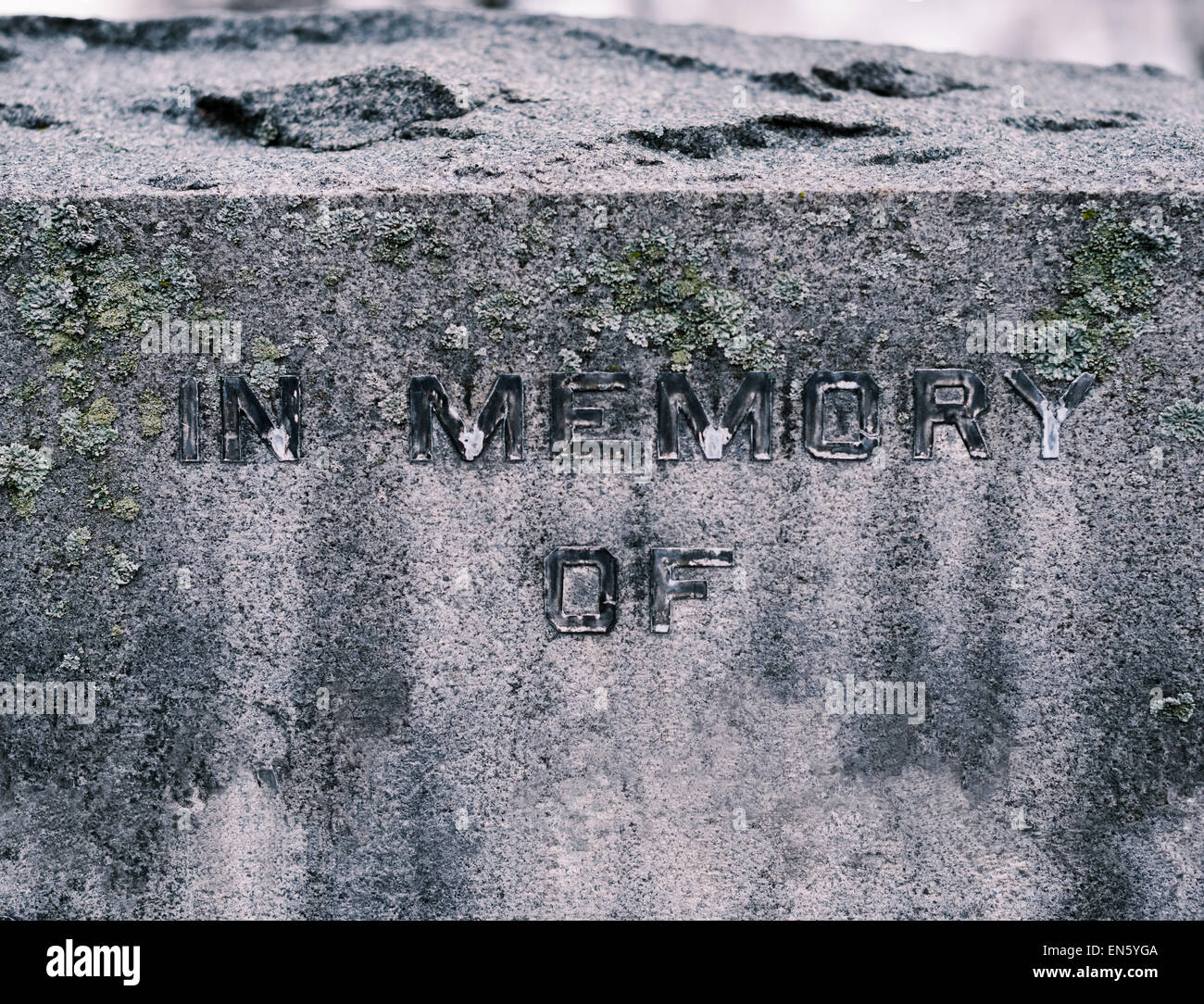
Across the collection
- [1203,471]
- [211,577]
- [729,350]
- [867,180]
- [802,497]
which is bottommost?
[211,577]

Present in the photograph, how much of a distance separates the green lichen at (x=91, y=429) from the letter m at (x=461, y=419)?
0.76m

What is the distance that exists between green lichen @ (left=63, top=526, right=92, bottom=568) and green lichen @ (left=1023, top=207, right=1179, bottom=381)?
241 cm

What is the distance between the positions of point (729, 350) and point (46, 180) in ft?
5.91

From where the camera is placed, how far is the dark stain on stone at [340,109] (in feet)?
7.51

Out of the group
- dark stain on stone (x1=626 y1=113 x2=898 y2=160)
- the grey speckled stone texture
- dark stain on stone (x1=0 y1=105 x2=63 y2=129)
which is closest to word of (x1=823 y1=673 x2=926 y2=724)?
the grey speckled stone texture

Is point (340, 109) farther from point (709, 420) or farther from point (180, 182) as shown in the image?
point (709, 420)

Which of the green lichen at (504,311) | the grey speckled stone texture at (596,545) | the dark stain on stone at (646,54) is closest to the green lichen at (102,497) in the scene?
the grey speckled stone texture at (596,545)

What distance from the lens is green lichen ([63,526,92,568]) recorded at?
2.08 m

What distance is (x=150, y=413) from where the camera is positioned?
208 cm

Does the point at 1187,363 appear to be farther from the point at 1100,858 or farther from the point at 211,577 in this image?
the point at 211,577

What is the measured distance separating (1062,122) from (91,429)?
278cm

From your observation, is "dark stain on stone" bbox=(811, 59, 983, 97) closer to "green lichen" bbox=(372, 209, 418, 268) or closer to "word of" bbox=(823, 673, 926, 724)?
"green lichen" bbox=(372, 209, 418, 268)

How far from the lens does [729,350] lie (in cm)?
207

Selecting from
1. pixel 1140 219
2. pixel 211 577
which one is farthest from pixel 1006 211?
pixel 211 577
